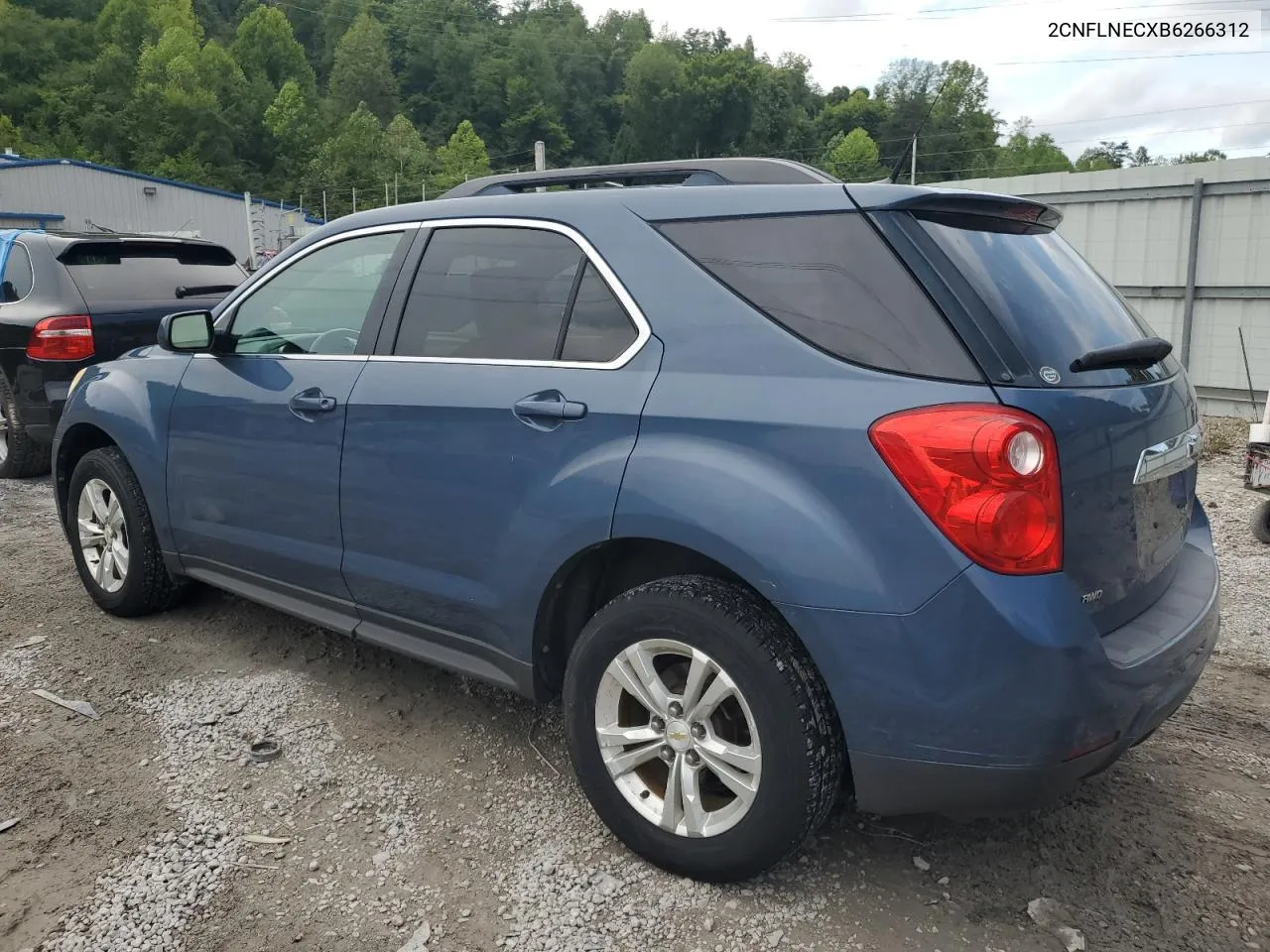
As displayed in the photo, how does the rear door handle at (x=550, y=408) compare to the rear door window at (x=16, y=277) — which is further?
the rear door window at (x=16, y=277)

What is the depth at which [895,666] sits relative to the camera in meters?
2.16

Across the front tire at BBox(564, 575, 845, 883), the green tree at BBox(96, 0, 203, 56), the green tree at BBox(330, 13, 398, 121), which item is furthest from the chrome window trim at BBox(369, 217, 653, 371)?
the green tree at BBox(330, 13, 398, 121)

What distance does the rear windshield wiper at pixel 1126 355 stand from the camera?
7.65 ft

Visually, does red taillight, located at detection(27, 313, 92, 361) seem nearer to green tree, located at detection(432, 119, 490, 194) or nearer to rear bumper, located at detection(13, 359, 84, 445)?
rear bumper, located at detection(13, 359, 84, 445)

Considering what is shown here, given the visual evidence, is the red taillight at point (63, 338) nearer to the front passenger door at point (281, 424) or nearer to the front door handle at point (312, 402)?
the front passenger door at point (281, 424)

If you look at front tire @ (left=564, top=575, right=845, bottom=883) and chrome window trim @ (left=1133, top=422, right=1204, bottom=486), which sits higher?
chrome window trim @ (left=1133, top=422, right=1204, bottom=486)

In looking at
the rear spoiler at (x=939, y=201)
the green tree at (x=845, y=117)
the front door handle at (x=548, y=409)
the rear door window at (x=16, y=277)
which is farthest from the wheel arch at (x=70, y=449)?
the green tree at (x=845, y=117)

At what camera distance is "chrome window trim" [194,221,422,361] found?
11.0ft

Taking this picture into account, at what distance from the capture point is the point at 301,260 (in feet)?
12.2

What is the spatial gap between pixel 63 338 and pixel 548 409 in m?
5.63

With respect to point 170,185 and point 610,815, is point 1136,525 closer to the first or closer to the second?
point 610,815

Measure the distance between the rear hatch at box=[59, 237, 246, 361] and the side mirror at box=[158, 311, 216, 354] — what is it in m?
3.63

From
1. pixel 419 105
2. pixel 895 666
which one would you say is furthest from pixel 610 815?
pixel 419 105

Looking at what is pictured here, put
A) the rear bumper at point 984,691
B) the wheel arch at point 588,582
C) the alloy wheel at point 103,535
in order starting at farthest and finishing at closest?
the alloy wheel at point 103,535 < the wheel arch at point 588,582 < the rear bumper at point 984,691
